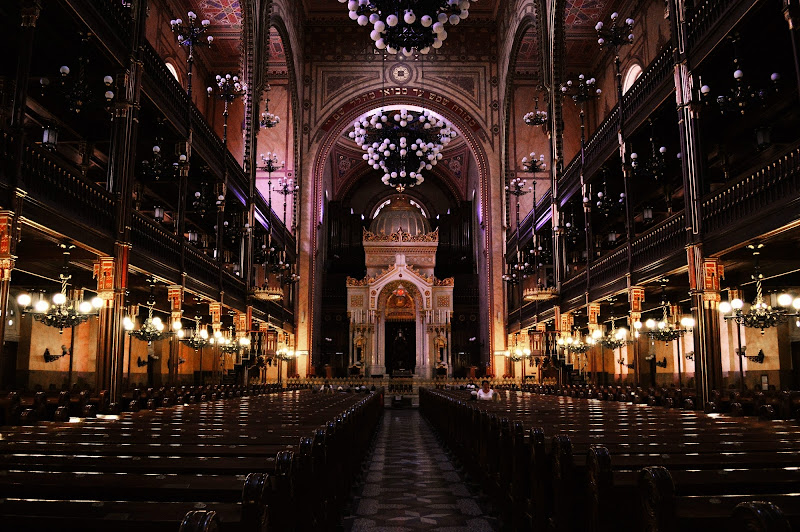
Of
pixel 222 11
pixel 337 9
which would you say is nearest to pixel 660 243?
pixel 222 11

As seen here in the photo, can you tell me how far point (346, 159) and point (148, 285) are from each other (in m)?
27.0

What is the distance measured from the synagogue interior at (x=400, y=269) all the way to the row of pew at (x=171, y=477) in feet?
0.08

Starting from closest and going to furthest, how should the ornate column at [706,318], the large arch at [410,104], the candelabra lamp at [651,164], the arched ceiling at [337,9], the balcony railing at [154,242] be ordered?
the ornate column at [706,318], the balcony railing at [154,242], the candelabra lamp at [651,164], the arched ceiling at [337,9], the large arch at [410,104]

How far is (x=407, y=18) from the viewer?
648 inches

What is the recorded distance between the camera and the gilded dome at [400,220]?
4209cm

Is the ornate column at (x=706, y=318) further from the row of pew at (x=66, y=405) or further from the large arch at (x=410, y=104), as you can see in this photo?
the large arch at (x=410, y=104)

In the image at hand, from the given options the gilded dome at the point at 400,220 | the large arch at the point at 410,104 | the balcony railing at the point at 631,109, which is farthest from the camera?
the gilded dome at the point at 400,220

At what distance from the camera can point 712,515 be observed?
2.68 meters

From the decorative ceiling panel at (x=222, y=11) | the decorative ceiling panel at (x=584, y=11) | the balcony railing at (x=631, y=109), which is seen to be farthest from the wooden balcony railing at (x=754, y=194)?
the decorative ceiling panel at (x=222, y=11)

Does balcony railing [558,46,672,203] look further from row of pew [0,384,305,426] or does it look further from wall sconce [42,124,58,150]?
wall sconce [42,124,58,150]

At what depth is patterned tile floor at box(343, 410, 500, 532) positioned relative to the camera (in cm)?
658

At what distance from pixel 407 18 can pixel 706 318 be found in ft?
34.5

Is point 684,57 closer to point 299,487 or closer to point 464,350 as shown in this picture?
point 299,487

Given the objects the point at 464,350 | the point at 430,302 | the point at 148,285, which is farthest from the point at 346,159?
the point at 148,285
